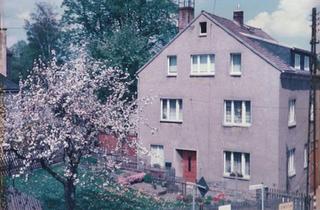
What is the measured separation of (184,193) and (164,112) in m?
2.89

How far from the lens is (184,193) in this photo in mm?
10766

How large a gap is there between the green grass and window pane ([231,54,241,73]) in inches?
155

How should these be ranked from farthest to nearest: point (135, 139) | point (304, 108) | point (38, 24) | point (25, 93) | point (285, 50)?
point (38, 24) → point (285, 50) → point (304, 108) → point (135, 139) → point (25, 93)

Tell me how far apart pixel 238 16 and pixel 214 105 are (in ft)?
8.34

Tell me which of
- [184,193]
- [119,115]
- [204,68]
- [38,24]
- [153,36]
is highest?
[38,24]

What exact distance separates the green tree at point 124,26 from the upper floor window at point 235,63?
3.01m

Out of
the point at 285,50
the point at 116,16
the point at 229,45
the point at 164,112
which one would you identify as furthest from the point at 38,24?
the point at 285,50

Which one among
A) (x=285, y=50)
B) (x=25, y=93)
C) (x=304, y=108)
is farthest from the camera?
(x=285, y=50)

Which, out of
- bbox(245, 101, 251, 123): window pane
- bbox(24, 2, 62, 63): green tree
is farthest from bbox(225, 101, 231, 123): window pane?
bbox(24, 2, 62, 63): green tree

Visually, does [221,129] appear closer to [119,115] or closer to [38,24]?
[119,115]

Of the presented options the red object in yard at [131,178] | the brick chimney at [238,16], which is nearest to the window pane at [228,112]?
the brick chimney at [238,16]

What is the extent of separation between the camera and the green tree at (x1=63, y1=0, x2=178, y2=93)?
1359 cm

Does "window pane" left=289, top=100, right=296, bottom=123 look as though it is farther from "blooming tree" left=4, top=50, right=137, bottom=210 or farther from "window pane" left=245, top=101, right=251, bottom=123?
"blooming tree" left=4, top=50, right=137, bottom=210

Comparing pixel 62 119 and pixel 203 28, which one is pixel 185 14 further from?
pixel 62 119
